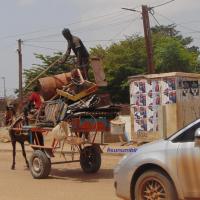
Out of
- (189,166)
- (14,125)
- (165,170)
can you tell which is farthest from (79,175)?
(189,166)

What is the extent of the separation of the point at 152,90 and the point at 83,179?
8.44 metres

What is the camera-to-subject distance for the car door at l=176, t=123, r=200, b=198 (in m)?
7.50

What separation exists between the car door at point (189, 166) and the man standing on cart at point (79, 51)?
599 cm

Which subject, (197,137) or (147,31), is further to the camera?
(147,31)

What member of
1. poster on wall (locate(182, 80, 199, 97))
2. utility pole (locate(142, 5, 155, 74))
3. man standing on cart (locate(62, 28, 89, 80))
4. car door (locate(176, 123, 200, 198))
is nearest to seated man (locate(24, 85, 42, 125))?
man standing on cart (locate(62, 28, 89, 80))

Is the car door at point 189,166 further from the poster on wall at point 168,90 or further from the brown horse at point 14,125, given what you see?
the poster on wall at point 168,90

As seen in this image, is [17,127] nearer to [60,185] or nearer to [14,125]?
[14,125]

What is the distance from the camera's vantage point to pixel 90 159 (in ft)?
47.0

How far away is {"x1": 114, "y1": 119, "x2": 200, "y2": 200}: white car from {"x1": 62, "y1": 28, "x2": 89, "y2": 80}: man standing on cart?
5.27 meters

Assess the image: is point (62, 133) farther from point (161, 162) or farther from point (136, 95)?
point (136, 95)

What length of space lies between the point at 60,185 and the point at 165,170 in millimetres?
4691

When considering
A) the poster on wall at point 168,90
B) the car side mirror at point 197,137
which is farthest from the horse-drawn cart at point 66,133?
the poster on wall at point 168,90

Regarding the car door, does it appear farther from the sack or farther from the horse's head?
the horse's head

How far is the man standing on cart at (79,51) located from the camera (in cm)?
1327
